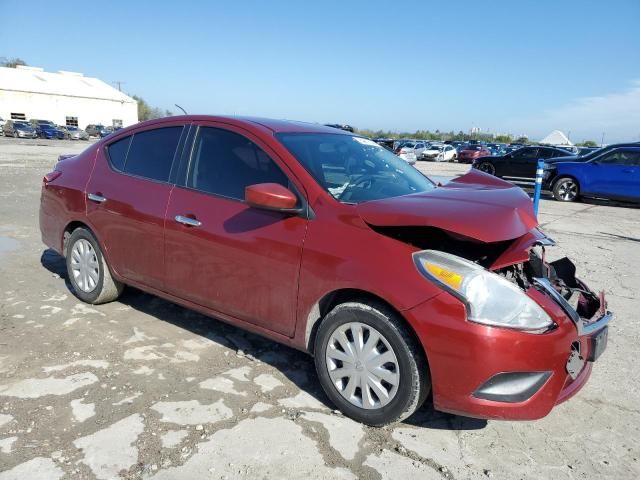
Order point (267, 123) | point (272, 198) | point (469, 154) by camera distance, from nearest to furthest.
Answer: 1. point (272, 198)
2. point (267, 123)
3. point (469, 154)

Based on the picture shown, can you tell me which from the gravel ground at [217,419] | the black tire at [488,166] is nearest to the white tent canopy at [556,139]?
the black tire at [488,166]

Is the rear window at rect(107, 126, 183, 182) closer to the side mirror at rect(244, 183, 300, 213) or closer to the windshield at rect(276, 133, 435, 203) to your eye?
the windshield at rect(276, 133, 435, 203)

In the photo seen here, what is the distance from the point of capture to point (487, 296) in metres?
2.47

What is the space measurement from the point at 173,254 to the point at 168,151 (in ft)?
2.68

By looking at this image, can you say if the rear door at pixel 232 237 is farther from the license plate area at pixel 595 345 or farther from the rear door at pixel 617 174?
the rear door at pixel 617 174

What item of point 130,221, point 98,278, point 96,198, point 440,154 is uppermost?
point 440,154

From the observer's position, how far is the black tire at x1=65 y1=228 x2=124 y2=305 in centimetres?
425

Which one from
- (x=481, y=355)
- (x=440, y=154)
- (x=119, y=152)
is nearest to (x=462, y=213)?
(x=481, y=355)

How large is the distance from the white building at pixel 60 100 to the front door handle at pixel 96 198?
189 feet

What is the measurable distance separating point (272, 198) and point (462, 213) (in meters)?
1.03

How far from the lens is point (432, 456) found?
8.59ft

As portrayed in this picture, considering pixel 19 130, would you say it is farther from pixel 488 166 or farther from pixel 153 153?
pixel 153 153

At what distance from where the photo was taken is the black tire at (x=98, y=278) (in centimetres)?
425

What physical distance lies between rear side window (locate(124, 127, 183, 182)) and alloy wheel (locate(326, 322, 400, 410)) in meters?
1.85
